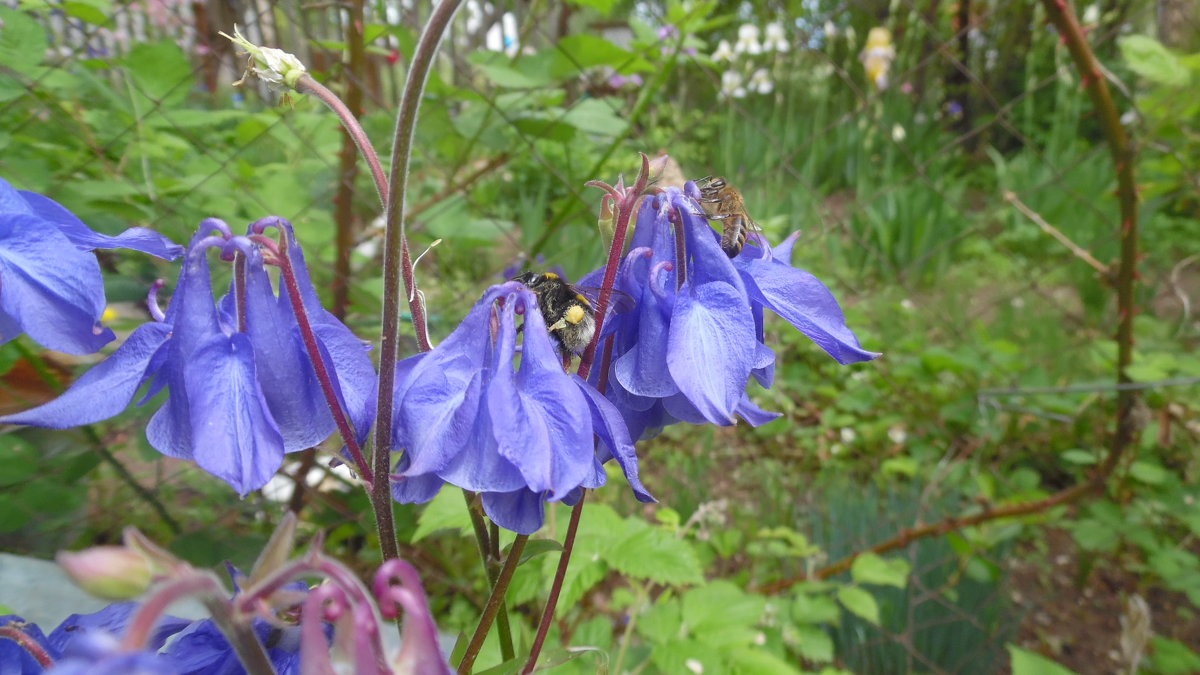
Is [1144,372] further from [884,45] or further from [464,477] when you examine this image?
[884,45]

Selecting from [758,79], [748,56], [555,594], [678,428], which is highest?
[748,56]

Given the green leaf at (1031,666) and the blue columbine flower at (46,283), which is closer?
the blue columbine flower at (46,283)

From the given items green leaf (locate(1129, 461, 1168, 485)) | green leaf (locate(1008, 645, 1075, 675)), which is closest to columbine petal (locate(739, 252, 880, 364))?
green leaf (locate(1008, 645, 1075, 675))

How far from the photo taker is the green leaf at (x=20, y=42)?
38.1 inches

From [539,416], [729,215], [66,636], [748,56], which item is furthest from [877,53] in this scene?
[66,636]

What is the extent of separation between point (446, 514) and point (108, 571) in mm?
650

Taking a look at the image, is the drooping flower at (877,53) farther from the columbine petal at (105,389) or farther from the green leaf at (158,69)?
the columbine petal at (105,389)

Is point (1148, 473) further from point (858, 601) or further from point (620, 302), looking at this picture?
point (620, 302)

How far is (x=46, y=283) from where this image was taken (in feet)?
1.26

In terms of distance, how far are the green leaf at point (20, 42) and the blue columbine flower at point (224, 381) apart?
0.83 metres

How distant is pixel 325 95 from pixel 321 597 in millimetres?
263

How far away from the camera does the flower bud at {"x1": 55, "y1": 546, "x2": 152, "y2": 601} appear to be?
232 mm

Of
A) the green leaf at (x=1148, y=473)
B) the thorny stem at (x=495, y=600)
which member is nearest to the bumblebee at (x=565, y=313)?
the thorny stem at (x=495, y=600)

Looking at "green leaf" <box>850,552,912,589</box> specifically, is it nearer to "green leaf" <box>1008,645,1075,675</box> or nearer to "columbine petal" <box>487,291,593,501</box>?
"green leaf" <box>1008,645,1075,675</box>
